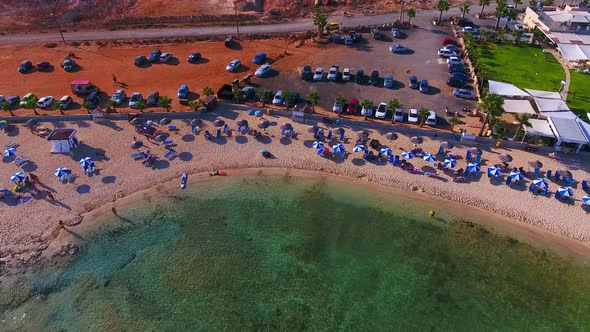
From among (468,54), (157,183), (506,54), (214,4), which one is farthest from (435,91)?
(214,4)

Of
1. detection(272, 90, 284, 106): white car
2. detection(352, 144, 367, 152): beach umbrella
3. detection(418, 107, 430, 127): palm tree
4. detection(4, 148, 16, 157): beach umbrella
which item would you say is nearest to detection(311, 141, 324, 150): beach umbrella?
detection(352, 144, 367, 152): beach umbrella

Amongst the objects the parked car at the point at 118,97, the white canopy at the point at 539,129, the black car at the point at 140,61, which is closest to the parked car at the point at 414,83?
the white canopy at the point at 539,129

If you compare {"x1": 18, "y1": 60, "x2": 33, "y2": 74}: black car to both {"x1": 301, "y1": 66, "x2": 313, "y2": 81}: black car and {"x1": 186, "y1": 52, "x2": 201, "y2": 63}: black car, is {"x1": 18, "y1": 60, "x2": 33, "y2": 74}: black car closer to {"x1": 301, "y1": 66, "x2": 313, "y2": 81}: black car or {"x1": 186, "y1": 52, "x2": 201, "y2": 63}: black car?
{"x1": 186, "y1": 52, "x2": 201, "y2": 63}: black car

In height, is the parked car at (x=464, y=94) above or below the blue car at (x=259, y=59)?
below

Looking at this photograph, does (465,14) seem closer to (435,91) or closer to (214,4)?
(435,91)

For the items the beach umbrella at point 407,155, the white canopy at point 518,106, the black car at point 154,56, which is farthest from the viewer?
the black car at point 154,56

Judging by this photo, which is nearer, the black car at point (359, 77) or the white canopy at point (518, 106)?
the white canopy at point (518, 106)

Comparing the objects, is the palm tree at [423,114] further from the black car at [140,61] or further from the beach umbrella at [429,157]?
the black car at [140,61]
